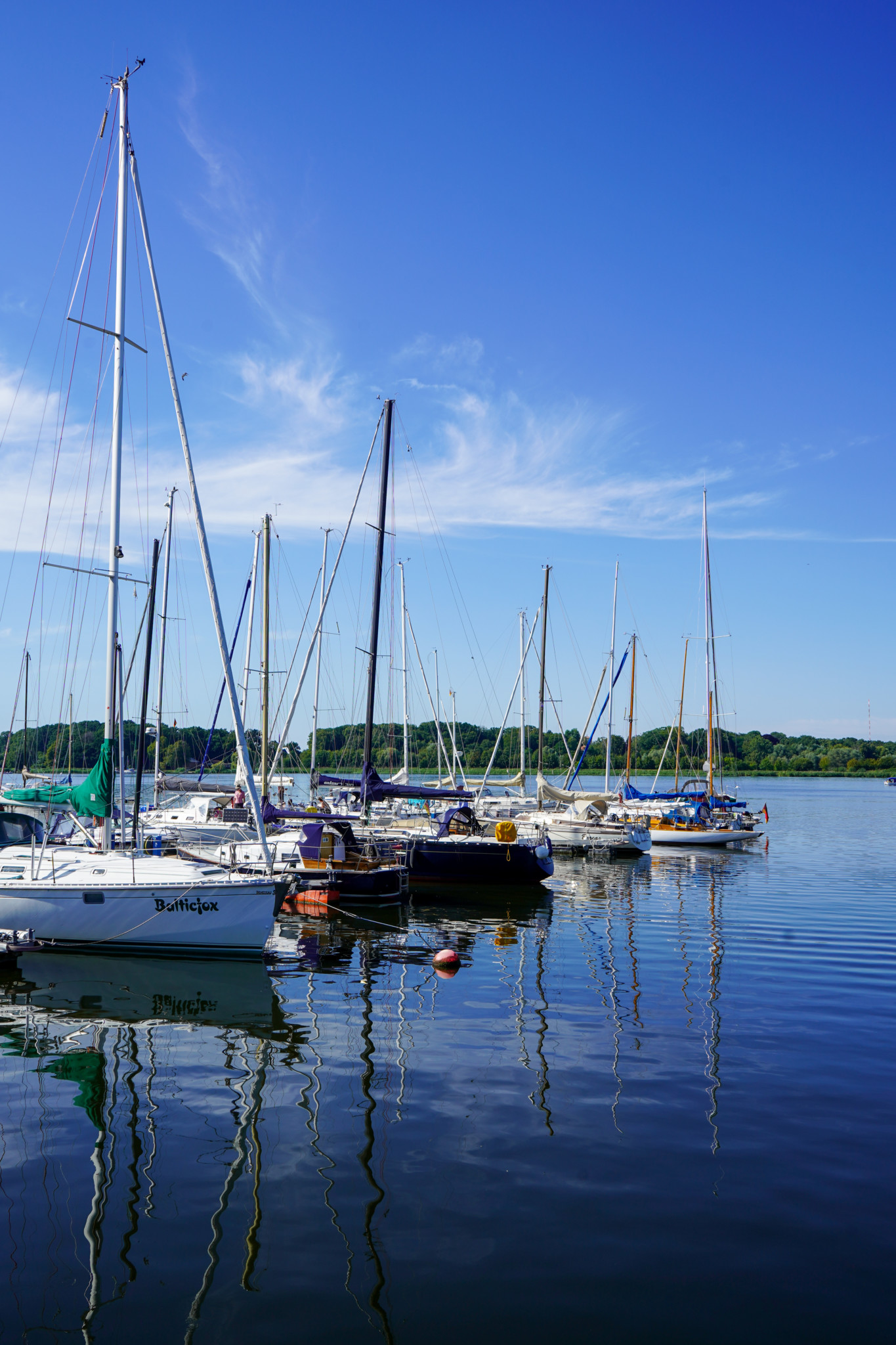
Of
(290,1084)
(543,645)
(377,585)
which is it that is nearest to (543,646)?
(543,645)

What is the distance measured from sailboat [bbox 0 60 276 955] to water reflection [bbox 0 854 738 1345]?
61cm

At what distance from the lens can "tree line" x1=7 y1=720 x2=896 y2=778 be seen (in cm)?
7031

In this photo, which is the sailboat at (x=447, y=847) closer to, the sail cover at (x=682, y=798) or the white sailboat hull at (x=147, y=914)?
the white sailboat hull at (x=147, y=914)

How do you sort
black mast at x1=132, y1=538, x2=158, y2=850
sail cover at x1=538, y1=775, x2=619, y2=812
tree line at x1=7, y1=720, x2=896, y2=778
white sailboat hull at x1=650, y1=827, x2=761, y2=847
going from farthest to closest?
tree line at x1=7, y1=720, x2=896, y2=778 → sail cover at x1=538, y1=775, x2=619, y2=812 → white sailboat hull at x1=650, y1=827, x2=761, y2=847 → black mast at x1=132, y1=538, x2=158, y2=850

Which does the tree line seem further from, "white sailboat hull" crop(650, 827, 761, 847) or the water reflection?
the water reflection

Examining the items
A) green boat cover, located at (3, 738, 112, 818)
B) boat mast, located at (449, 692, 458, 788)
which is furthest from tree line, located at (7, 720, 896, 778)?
green boat cover, located at (3, 738, 112, 818)

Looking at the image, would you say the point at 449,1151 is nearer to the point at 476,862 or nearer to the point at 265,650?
the point at 476,862

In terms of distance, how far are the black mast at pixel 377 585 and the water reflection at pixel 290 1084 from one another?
11.5 m

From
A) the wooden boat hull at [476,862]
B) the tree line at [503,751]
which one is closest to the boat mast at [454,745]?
the tree line at [503,751]

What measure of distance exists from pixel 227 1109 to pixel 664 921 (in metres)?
16.5

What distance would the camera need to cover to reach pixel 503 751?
4631 inches

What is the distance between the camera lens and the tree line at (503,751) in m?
70.3

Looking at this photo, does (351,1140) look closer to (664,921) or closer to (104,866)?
(104,866)

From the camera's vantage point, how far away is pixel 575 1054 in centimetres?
1255
